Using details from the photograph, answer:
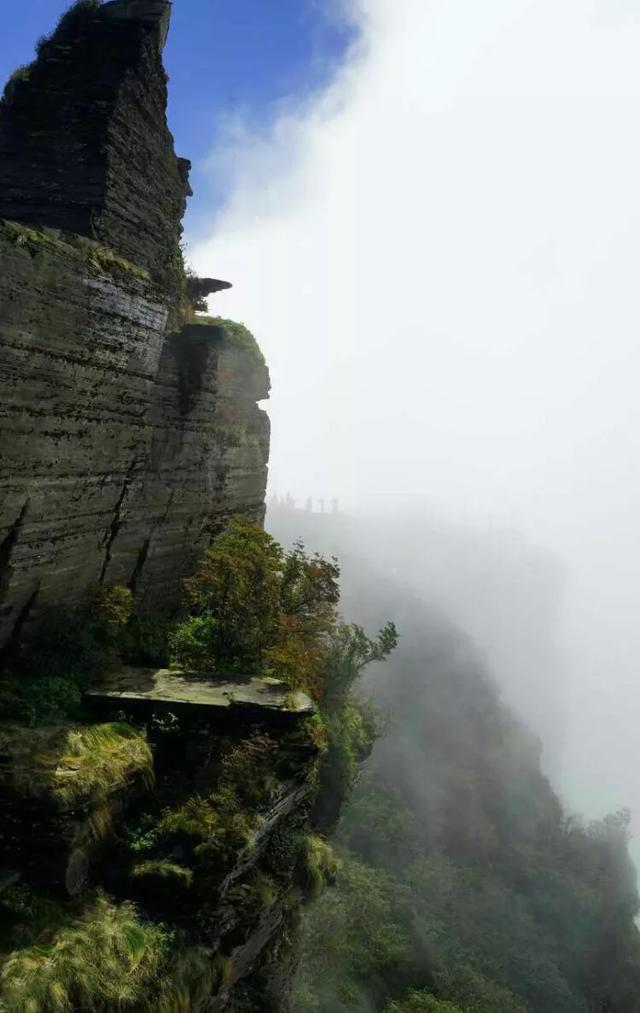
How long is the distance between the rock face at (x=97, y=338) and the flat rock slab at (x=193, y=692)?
2061 mm

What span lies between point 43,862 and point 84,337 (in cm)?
821

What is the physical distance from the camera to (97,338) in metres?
10.7

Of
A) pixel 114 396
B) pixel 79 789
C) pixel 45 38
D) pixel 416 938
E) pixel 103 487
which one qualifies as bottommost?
pixel 416 938

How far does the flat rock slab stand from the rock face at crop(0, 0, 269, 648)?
6.76 ft

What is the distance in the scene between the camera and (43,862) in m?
7.69

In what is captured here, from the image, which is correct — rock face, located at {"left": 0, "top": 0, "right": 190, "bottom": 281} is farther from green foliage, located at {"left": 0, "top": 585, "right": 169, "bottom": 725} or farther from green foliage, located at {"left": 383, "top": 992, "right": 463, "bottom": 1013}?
green foliage, located at {"left": 383, "top": 992, "right": 463, "bottom": 1013}

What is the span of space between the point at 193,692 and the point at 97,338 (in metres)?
6.75

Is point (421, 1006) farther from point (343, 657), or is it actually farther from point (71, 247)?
point (71, 247)

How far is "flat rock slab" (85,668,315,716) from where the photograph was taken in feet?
33.4

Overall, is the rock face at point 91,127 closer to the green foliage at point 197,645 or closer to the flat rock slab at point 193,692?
the green foliage at point 197,645

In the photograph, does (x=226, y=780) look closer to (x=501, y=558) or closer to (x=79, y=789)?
(x=79, y=789)

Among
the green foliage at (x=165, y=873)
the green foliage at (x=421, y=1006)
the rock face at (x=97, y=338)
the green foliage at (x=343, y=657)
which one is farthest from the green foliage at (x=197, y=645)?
the green foliage at (x=421, y=1006)

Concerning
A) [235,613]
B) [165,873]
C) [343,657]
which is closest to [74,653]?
[235,613]

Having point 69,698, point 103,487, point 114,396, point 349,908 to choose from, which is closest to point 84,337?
point 114,396
